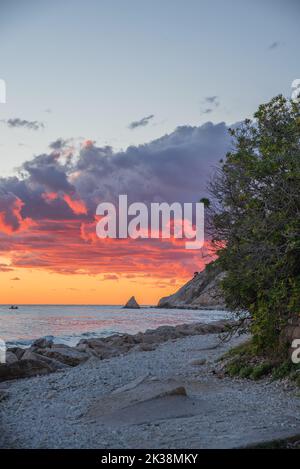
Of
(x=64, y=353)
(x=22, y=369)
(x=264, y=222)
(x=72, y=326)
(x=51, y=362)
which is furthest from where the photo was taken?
(x=72, y=326)

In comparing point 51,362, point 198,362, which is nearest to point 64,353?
point 51,362

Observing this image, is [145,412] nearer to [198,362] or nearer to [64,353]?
[198,362]

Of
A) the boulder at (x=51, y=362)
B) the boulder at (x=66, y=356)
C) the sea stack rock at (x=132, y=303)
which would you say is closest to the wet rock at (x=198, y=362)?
the boulder at (x=51, y=362)

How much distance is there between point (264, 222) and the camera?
1303 centimetres

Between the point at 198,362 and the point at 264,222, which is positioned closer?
the point at 264,222

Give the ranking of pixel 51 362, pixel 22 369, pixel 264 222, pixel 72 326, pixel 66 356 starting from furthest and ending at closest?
pixel 72 326 → pixel 66 356 → pixel 51 362 → pixel 22 369 → pixel 264 222

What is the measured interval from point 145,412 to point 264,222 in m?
5.47

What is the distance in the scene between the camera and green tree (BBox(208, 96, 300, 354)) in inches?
505

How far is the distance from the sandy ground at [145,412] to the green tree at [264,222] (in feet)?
6.49

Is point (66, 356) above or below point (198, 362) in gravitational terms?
below

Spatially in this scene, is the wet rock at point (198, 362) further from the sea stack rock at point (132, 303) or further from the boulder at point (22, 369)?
the sea stack rock at point (132, 303)

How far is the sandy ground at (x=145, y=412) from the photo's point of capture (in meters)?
8.91
